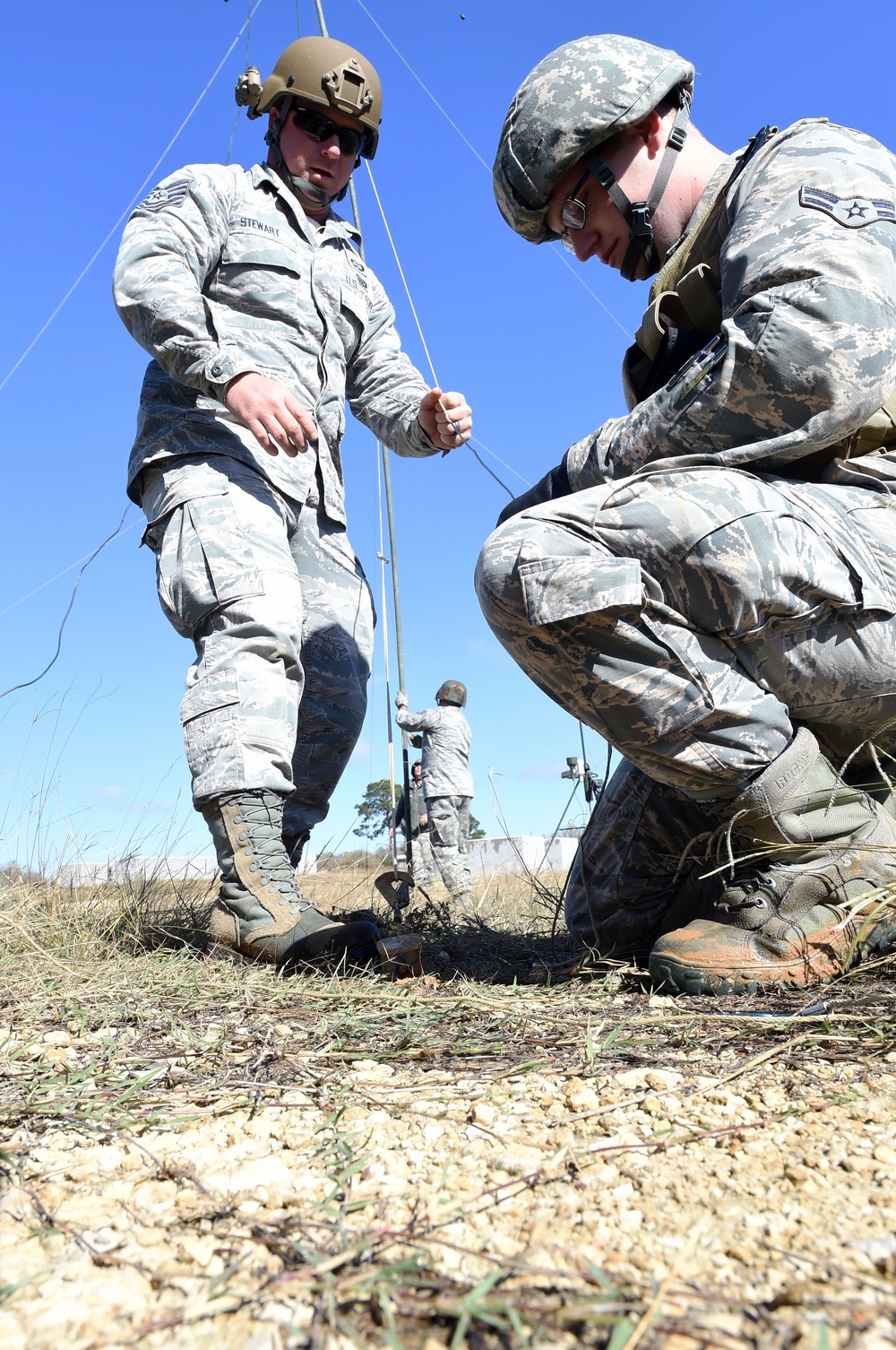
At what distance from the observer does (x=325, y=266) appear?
284 centimetres

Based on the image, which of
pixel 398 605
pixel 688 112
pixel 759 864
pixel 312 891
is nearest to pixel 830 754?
pixel 759 864

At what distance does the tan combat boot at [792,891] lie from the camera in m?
1.56

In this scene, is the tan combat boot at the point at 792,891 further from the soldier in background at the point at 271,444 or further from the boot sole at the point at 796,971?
the soldier in background at the point at 271,444

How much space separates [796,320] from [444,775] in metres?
7.62

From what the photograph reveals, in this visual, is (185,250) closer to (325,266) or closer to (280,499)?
(325,266)

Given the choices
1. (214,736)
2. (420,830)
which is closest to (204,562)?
(214,736)

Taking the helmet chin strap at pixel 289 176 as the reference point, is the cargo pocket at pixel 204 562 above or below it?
below

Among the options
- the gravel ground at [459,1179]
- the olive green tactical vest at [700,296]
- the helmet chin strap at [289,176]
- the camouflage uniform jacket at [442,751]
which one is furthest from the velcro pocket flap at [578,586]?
the camouflage uniform jacket at [442,751]

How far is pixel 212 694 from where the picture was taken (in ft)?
7.26

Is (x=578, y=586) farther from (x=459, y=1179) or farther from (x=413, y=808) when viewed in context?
(x=413, y=808)

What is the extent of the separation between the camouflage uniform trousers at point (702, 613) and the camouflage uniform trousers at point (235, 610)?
0.74 m

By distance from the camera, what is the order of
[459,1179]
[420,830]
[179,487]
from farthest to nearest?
[420,830]
[179,487]
[459,1179]

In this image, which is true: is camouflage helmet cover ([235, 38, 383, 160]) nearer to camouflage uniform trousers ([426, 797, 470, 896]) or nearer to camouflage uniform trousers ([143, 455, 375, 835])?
camouflage uniform trousers ([143, 455, 375, 835])

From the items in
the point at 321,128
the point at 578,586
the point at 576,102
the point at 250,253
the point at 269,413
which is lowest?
the point at 578,586
